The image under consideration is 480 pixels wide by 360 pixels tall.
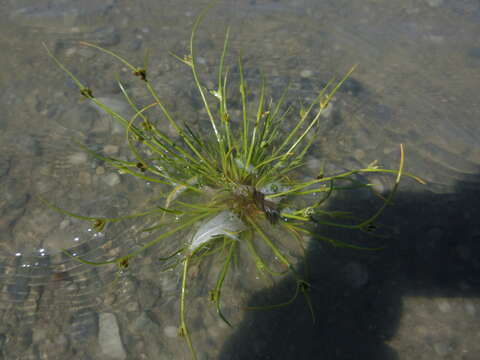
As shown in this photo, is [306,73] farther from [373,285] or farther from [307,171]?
[373,285]

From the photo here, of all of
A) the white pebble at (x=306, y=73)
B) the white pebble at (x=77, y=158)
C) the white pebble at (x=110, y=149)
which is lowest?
the white pebble at (x=77, y=158)

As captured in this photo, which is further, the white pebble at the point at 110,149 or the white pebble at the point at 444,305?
the white pebble at the point at 110,149

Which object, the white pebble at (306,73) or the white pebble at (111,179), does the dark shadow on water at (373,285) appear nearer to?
the white pebble at (111,179)

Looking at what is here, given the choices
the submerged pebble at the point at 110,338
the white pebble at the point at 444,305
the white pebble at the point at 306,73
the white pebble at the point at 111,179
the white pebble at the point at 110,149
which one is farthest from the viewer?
the white pebble at the point at 306,73

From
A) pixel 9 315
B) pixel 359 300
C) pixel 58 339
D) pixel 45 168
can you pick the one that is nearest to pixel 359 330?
pixel 359 300

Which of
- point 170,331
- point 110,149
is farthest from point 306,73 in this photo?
point 170,331

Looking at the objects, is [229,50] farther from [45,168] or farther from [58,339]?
[58,339]

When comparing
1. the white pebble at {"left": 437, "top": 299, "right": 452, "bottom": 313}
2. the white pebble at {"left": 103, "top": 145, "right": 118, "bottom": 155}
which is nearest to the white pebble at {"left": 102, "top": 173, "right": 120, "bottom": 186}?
the white pebble at {"left": 103, "top": 145, "right": 118, "bottom": 155}

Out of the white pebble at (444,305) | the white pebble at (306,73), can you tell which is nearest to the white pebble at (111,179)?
the white pebble at (306,73)

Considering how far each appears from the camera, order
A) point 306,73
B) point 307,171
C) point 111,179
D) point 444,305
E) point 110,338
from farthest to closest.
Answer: point 306,73 → point 307,171 → point 111,179 → point 444,305 → point 110,338

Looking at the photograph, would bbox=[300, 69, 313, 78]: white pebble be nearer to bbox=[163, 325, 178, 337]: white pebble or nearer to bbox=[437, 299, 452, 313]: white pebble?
bbox=[437, 299, 452, 313]: white pebble
